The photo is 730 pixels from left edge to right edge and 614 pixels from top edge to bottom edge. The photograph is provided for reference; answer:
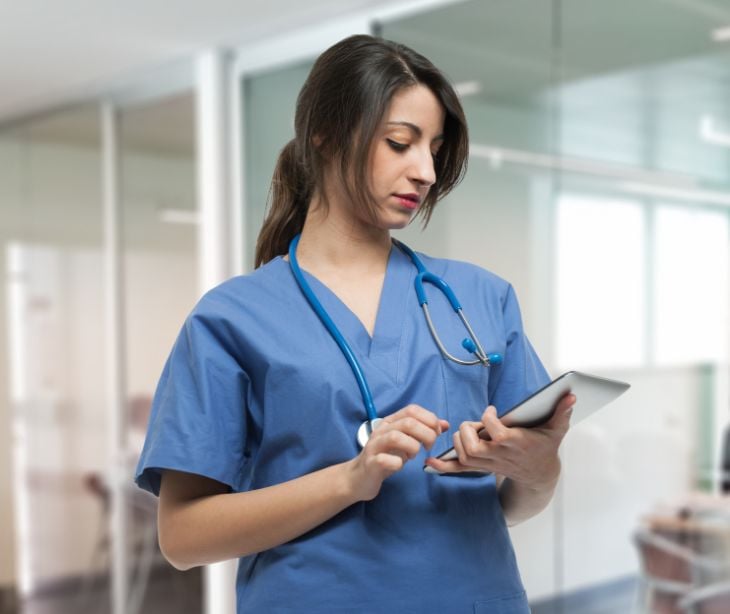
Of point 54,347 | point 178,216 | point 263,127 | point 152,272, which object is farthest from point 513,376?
point 54,347

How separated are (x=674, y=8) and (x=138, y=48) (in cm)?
165

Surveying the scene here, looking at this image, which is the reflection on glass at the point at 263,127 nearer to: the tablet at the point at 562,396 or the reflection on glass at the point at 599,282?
the reflection on glass at the point at 599,282

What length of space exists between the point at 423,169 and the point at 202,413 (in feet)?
1.15

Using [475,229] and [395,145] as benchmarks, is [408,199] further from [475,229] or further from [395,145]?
[475,229]

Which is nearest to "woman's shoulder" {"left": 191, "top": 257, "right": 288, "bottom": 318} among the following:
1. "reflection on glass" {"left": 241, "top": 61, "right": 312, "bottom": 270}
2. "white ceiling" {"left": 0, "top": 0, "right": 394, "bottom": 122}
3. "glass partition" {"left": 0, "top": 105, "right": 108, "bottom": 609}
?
"white ceiling" {"left": 0, "top": 0, "right": 394, "bottom": 122}

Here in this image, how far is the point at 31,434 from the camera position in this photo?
3918 mm

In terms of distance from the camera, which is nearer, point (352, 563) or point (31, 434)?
point (352, 563)

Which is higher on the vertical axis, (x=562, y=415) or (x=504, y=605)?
(x=562, y=415)

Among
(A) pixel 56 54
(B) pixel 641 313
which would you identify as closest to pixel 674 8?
(B) pixel 641 313

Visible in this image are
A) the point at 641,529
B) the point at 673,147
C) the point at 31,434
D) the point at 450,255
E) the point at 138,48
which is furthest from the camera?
the point at 31,434

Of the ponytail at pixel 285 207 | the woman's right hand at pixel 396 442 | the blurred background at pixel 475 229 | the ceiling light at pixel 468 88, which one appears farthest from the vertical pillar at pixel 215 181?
the woman's right hand at pixel 396 442

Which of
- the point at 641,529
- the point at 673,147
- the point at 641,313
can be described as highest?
the point at 673,147

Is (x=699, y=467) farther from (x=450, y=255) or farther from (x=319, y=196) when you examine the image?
(x=319, y=196)

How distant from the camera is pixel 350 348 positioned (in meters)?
1.06
